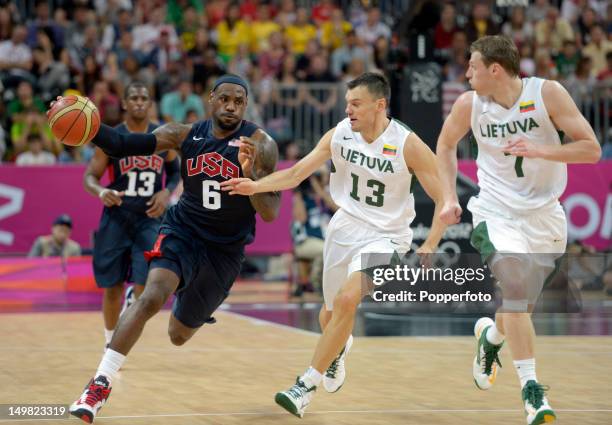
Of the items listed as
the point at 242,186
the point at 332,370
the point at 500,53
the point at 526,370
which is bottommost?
the point at 332,370

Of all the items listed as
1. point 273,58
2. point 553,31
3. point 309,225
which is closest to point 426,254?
point 309,225

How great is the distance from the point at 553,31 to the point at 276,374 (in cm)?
1408

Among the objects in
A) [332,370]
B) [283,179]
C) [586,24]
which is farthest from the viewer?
[586,24]

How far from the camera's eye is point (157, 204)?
1040 cm

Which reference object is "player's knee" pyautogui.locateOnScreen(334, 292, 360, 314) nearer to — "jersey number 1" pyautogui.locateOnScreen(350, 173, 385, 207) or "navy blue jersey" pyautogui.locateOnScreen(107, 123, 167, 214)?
"jersey number 1" pyautogui.locateOnScreen(350, 173, 385, 207)

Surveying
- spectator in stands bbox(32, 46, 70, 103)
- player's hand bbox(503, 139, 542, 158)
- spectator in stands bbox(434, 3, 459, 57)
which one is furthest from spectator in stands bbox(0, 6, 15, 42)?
player's hand bbox(503, 139, 542, 158)

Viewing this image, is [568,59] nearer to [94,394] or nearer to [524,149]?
[524,149]

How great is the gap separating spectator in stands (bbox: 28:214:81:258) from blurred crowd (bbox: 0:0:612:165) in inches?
74.2

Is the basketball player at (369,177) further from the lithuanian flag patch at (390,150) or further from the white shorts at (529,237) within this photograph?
the white shorts at (529,237)

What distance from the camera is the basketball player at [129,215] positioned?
10469 mm

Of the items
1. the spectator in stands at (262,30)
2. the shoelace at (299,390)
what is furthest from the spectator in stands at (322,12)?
the shoelace at (299,390)

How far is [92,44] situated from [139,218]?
10.3m

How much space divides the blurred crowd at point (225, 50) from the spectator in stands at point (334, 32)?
19 mm

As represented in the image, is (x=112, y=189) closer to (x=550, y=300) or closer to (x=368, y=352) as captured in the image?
(x=368, y=352)
